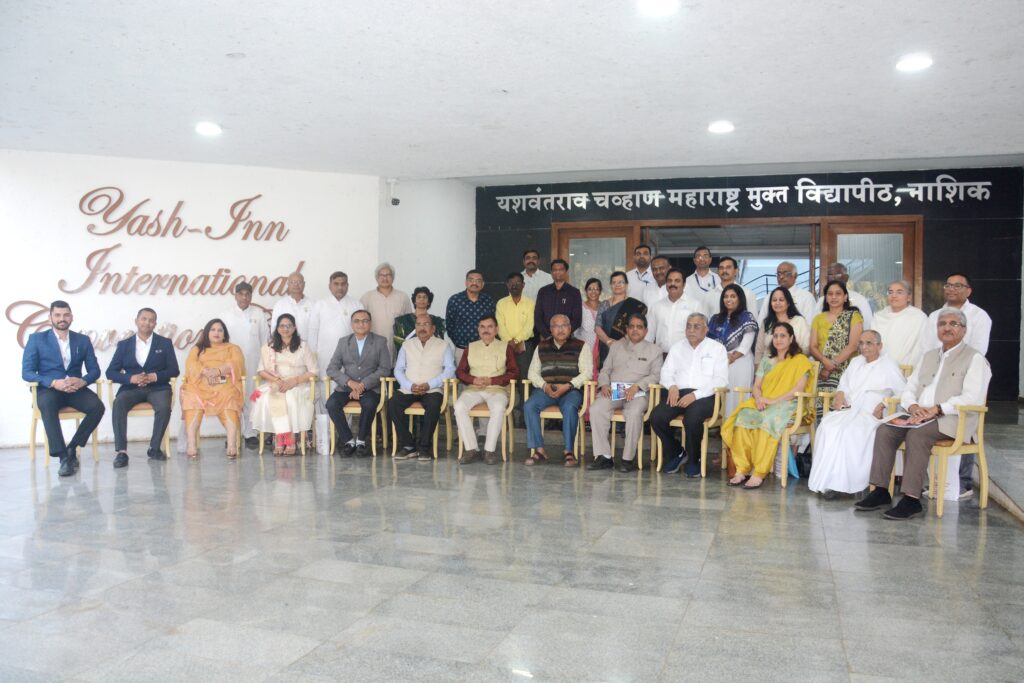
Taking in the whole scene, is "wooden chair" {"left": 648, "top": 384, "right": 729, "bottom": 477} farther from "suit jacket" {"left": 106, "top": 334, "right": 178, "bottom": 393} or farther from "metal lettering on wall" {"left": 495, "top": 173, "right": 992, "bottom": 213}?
"metal lettering on wall" {"left": 495, "top": 173, "right": 992, "bottom": 213}

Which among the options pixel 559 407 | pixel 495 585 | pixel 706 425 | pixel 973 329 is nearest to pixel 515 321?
pixel 559 407

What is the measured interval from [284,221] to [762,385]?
4934 millimetres

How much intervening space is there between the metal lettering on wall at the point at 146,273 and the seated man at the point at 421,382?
190 cm

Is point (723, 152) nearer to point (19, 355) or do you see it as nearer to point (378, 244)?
point (378, 244)

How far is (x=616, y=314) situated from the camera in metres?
6.96

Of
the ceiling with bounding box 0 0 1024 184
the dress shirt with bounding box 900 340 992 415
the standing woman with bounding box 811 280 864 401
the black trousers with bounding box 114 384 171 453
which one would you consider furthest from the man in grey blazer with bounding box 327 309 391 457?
the dress shirt with bounding box 900 340 992 415

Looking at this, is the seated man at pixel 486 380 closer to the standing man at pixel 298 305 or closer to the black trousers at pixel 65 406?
the standing man at pixel 298 305

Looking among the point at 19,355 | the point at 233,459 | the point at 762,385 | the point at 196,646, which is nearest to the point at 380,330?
the point at 233,459

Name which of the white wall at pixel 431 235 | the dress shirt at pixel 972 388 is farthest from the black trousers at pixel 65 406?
the dress shirt at pixel 972 388

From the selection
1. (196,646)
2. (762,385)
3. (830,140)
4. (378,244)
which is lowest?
(196,646)

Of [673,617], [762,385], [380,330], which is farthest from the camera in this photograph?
[380,330]

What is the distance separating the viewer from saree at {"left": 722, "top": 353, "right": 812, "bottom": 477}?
18.2ft

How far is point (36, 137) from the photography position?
6.86 meters

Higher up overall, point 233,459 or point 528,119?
point 528,119
